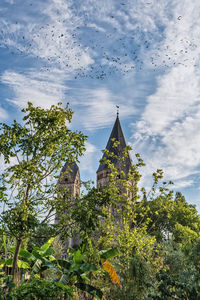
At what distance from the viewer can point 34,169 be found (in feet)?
20.0

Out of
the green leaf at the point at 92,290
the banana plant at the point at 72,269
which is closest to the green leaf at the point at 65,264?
the banana plant at the point at 72,269

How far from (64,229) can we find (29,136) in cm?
278

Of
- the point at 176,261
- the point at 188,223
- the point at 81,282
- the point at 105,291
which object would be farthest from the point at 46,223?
the point at 188,223

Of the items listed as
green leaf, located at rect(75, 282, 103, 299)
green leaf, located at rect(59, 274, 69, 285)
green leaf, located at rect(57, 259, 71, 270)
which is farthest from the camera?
green leaf, located at rect(57, 259, 71, 270)

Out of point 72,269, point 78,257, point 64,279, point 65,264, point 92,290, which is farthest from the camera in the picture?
point 65,264

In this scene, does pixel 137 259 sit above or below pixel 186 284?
above

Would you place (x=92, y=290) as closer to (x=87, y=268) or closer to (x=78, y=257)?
(x=87, y=268)

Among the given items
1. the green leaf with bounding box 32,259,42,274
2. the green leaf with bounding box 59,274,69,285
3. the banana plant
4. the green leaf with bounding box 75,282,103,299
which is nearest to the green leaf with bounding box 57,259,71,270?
the banana plant

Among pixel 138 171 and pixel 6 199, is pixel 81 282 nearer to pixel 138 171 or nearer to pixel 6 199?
pixel 6 199

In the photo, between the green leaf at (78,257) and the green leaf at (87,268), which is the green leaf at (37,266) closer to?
the green leaf at (78,257)

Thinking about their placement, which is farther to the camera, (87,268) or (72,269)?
(72,269)

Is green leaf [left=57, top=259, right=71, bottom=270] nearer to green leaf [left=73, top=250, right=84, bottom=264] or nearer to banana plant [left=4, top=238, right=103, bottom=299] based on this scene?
banana plant [left=4, top=238, right=103, bottom=299]

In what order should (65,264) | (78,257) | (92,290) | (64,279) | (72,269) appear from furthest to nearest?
(65,264), (78,257), (72,269), (92,290), (64,279)

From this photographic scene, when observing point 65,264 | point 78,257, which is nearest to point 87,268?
point 78,257
